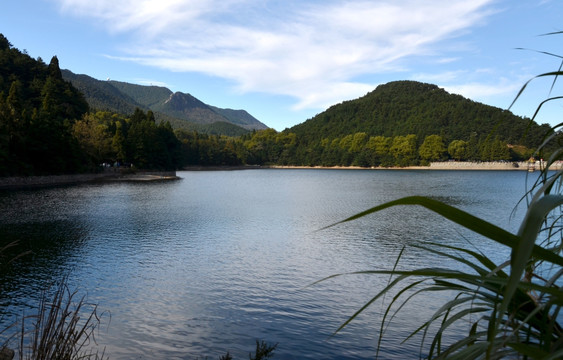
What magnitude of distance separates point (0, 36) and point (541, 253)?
133536 mm

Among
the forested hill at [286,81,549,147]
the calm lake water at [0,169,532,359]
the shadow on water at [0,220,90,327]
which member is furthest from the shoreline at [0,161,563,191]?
the shadow on water at [0,220,90,327]

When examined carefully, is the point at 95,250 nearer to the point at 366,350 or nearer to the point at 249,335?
the point at 249,335

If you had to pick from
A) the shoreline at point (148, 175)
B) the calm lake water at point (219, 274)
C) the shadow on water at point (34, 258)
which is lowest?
the shadow on water at point (34, 258)

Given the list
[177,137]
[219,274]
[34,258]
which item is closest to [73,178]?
[34,258]

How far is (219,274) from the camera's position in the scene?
1509 cm

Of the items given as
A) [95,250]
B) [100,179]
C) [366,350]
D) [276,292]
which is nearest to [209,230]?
[95,250]

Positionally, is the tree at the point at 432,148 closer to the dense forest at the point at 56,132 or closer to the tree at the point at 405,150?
the tree at the point at 405,150

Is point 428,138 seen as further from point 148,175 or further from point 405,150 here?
point 148,175

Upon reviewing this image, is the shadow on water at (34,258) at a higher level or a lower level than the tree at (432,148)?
lower

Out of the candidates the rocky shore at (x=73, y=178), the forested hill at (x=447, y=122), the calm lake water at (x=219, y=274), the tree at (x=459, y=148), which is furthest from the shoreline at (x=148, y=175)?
the forested hill at (x=447, y=122)


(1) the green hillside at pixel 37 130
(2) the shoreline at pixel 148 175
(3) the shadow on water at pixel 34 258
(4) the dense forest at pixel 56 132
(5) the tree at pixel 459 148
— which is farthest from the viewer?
(5) the tree at pixel 459 148

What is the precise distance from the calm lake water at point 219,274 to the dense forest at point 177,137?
6.64 metres

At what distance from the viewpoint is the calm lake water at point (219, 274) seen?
9.50 m

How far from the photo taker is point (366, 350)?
897cm
